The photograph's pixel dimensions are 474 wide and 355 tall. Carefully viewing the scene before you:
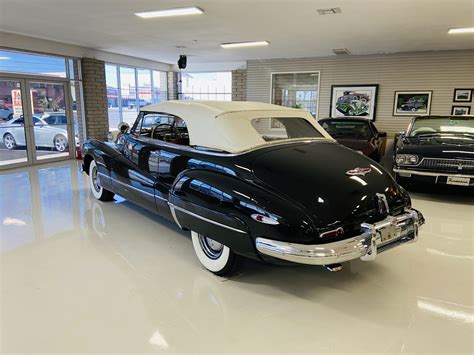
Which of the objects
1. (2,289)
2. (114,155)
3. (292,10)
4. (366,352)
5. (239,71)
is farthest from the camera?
(239,71)

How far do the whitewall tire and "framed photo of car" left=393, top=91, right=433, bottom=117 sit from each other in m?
7.85

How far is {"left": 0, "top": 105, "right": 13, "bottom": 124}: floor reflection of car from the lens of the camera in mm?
7399

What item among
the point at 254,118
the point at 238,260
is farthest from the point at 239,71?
the point at 238,260

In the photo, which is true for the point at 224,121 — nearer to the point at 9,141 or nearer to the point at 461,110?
the point at 9,141

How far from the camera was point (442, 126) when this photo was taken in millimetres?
6008

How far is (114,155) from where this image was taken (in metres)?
4.37

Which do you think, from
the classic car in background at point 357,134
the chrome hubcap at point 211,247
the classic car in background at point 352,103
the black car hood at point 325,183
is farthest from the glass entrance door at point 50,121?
the classic car in background at point 352,103

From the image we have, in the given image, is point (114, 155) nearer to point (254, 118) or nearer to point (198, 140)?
point (198, 140)

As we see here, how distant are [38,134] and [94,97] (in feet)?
5.57

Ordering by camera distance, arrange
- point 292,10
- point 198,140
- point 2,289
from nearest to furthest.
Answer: point 2,289 < point 198,140 < point 292,10

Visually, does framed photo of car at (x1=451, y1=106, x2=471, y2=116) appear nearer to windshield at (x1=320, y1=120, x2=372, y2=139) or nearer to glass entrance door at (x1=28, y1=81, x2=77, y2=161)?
windshield at (x1=320, y1=120, x2=372, y2=139)

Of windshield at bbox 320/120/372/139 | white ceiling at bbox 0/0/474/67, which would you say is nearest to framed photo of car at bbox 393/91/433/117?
white ceiling at bbox 0/0/474/67

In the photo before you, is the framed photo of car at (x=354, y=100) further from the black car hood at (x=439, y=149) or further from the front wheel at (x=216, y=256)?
the front wheel at (x=216, y=256)

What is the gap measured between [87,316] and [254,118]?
2140 mm
